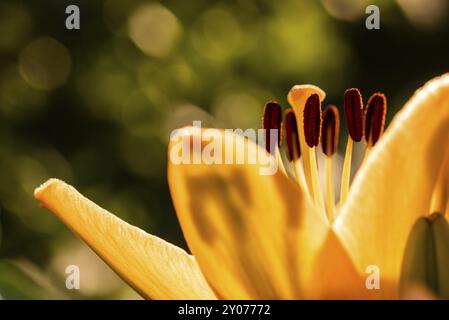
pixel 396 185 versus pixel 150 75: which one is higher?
pixel 150 75

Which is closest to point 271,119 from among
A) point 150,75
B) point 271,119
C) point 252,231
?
point 271,119

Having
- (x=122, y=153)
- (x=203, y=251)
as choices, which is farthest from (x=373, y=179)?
(x=122, y=153)

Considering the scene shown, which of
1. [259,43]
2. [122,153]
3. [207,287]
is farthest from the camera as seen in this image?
[259,43]

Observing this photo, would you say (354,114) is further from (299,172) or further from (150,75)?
(150,75)

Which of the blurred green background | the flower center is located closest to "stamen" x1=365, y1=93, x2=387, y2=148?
the flower center
